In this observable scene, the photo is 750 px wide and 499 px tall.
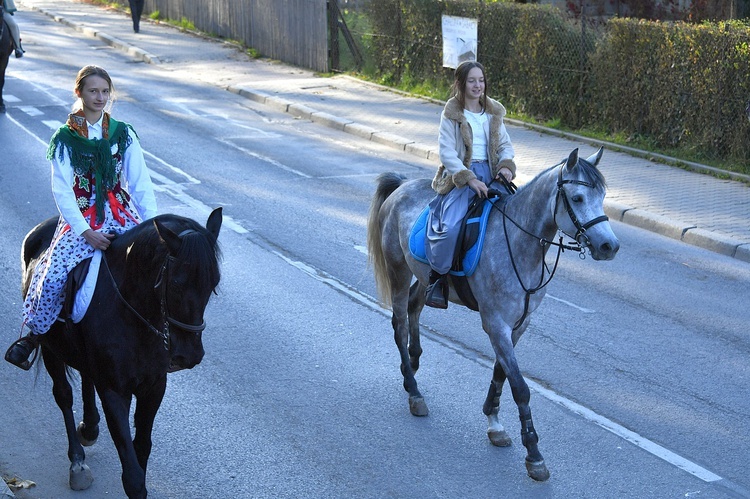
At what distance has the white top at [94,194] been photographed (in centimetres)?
568

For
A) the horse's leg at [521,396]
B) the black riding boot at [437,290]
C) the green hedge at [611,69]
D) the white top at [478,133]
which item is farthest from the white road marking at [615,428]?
the green hedge at [611,69]

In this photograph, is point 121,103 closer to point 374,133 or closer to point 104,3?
point 374,133

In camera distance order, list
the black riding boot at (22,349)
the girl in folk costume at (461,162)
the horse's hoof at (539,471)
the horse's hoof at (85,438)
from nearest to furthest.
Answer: the black riding boot at (22,349) < the horse's hoof at (539,471) < the horse's hoof at (85,438) < the girl in folk costume at (461,162)

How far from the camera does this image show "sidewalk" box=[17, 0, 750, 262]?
1327 centimetres

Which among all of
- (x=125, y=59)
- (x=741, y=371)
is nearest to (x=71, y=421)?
(x=741, y=371)

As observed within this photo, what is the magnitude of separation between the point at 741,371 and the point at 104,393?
5.36 m

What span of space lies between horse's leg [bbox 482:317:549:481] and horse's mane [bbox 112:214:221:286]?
2.28 metres

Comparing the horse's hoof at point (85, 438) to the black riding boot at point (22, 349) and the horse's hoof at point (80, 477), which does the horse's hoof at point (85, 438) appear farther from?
the black riding boot at point (22, 349)

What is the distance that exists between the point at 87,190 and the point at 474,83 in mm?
2798

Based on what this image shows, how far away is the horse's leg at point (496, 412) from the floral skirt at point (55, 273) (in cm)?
278

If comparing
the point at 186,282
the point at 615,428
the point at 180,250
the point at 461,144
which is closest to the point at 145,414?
the point at 186,282

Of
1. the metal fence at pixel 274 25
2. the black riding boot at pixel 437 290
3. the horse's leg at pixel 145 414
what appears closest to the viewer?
the horse's leg at pixel 145 414

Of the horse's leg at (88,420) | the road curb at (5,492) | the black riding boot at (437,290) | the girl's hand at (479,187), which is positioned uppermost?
the girl's hand at (479,187)

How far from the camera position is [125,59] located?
2959cm
